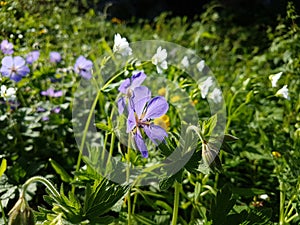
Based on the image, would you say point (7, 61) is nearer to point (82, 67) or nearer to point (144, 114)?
point (82, 67)

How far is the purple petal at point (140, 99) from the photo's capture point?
0.79 meters

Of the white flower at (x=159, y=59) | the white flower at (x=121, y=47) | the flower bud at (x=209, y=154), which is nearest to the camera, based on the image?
the flower bud at (x=209, y=154)

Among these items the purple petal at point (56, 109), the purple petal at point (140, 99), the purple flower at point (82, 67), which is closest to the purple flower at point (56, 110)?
the purple petal at point (56, 109)

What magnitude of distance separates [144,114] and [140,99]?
3cm

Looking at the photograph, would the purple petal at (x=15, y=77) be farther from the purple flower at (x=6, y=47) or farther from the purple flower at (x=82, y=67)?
the purple flower at (x=82, y=67)

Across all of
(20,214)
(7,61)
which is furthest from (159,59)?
(20,214)

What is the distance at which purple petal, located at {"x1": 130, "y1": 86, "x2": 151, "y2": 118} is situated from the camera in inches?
31.0

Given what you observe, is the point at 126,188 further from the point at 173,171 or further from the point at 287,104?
the point at 287,104

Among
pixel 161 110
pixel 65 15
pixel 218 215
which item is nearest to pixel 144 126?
pixel 161 110

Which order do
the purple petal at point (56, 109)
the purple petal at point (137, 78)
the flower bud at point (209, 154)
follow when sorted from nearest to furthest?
the flower bud at point (209, 154) → the purple petal at point (137, 78) → the purple petal at point (56, 109)

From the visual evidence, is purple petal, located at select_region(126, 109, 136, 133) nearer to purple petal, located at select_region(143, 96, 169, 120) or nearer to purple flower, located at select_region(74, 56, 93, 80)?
purple petal, located at select_region(143, 96, 169, 120)

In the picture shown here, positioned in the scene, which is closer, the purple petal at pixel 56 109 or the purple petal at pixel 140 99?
the purple petal at pixel 140 99

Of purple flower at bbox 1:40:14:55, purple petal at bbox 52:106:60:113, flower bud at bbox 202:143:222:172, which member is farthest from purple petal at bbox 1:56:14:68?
flower bud at bbox 202:143:222:172

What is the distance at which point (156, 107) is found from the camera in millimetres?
792
